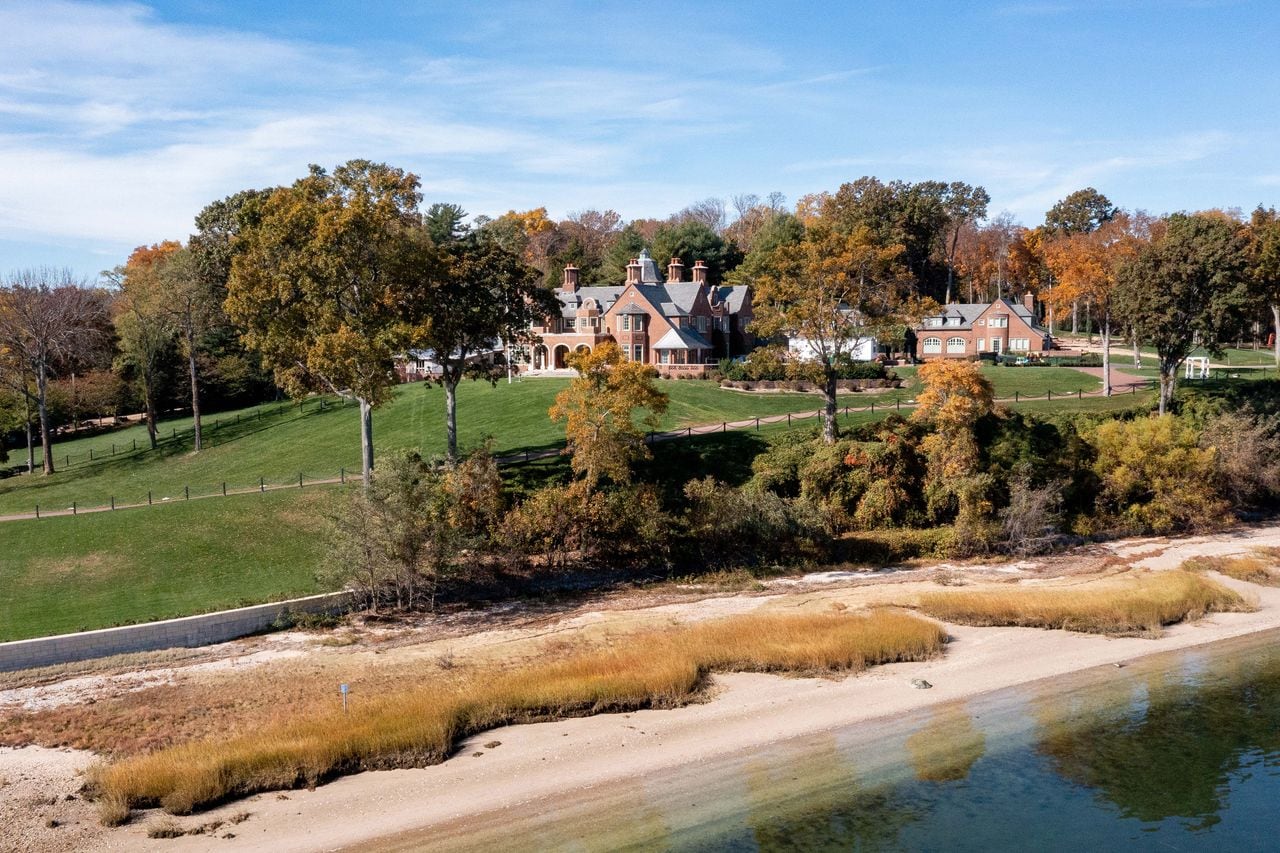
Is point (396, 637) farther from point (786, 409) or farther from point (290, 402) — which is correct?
point (290, 402)

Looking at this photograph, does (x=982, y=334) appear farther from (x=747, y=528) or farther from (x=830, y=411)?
(x=747, y=528)

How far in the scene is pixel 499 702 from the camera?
25078 mm

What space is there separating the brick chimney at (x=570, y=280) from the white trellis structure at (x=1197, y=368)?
5017 centimetres

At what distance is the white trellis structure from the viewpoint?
6469 cm

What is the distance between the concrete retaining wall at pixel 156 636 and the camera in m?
28.2

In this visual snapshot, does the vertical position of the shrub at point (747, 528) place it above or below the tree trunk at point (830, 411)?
below

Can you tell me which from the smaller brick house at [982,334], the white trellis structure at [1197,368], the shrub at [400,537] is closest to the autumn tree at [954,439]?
the shrub at [400,537]

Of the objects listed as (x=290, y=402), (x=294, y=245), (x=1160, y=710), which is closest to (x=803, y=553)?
(x=1160, y=710)

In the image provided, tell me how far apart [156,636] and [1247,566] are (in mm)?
40295

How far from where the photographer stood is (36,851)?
18.7 meters

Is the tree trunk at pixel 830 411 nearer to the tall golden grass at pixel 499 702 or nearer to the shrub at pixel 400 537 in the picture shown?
the tall golden grass at pixel 499 702

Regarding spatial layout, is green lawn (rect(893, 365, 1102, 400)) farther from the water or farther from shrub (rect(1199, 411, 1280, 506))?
the water

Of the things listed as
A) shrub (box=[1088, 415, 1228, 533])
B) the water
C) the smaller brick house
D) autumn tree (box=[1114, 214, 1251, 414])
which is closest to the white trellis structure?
autumn tree (box=[1114, 214, 1251, 414])

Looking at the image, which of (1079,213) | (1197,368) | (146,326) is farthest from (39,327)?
(1079,213)
